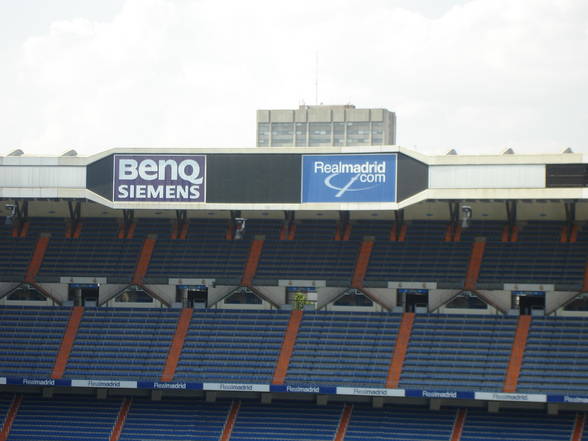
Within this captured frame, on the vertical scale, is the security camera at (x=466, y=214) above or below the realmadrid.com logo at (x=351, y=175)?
below

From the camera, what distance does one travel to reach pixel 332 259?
59812mm

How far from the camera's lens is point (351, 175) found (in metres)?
55.6

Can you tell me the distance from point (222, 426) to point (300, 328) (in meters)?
6.70

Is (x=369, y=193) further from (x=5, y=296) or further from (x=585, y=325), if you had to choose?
(x=5, y=296)

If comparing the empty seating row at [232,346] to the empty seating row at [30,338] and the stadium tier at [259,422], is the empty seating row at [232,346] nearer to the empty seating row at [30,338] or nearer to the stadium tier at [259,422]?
the stadium tier at [259,422]

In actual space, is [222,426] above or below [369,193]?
below

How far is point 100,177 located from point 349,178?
13392 millimetres

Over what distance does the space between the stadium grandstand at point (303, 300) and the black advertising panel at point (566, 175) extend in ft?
0.23

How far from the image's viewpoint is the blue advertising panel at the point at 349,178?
5494 centimetres

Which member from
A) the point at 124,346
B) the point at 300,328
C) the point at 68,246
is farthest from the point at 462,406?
the point at 68,246

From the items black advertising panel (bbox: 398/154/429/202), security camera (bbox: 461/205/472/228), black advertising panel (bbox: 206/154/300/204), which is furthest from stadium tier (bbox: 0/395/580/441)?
black advertising panel (bbox: 398/154/429/202)

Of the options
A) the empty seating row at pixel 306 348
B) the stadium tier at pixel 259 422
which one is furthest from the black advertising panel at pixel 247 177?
the stadium tier at pixel 259 422

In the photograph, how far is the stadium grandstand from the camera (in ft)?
175

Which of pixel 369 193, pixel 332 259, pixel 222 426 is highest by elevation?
pixel 369 193
